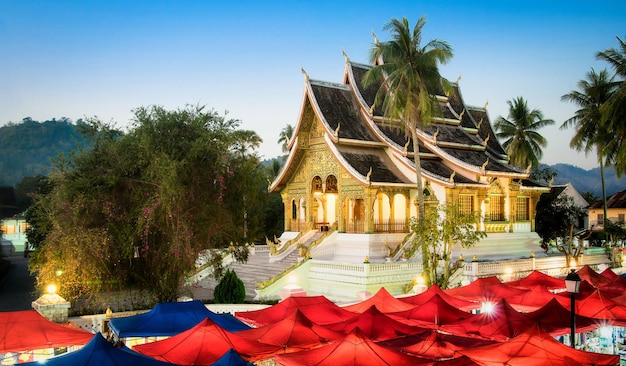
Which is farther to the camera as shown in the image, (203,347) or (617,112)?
(617,112)

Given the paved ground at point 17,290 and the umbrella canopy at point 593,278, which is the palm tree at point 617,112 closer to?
the umbrella canopy at point 593,278

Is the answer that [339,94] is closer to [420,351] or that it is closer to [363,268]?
[363,268]

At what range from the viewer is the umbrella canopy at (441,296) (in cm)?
1517

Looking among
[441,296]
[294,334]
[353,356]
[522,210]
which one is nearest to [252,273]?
[441,296]

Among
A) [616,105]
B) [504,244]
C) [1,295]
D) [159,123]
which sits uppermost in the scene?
[616,105]

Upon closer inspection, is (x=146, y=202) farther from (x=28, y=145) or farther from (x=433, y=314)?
(x=28, y=145)

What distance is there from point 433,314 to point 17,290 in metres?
21.1

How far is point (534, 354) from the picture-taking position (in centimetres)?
1018

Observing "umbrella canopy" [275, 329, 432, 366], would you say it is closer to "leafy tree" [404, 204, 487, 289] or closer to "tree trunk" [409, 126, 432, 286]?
"leafy tree" [404, 204, 487, 289]

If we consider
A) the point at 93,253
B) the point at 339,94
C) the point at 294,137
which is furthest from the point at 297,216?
the point at 93,253

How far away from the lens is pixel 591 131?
36.7m

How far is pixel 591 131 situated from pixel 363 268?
21.9 metres

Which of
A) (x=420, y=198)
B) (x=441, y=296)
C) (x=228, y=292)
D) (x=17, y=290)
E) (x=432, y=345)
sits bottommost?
(x=17, y=290)

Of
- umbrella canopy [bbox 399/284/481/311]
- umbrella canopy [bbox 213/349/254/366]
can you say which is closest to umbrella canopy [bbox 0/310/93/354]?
umbrella canopy [bbox 213/349/254/366]
